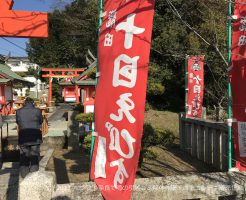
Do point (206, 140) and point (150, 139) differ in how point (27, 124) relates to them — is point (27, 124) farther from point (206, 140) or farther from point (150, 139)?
point (206, 140)

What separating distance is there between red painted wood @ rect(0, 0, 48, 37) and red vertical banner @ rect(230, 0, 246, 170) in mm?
2813

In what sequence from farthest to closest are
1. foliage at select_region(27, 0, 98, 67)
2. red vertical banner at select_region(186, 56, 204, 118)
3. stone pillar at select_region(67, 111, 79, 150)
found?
foliage at select_region(27, 0, 98, 67) → red vertical banner at select_region(186, 56, 204, 118) → stone pillar at select_region(67, 111, 79, 150)

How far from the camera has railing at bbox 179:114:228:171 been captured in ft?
25.3

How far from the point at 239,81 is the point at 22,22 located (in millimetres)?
3328

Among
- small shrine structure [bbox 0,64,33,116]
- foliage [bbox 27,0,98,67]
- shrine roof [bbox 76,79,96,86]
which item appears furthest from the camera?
foliage [bbox 27,0,98,67]

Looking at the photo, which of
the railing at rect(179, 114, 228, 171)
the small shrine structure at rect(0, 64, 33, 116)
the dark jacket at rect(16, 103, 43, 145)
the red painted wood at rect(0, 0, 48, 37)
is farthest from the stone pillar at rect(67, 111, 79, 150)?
the small shrine structure at rect(0, 64, 33, 116)

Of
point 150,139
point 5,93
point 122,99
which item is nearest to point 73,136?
point 150,139

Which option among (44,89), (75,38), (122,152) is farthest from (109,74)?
(44,89)

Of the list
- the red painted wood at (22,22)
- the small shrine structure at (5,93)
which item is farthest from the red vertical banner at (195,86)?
the small shrine structure at (5,93)

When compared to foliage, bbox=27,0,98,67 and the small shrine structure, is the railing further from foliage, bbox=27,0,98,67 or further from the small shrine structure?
foliage, bbox=27,0,98,67

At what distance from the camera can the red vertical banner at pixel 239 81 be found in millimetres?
3982

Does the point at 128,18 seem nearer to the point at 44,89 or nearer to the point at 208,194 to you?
the point at 208,194

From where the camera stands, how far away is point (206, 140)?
8.70 metres

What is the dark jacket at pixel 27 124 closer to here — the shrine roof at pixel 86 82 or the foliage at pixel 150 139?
the foliage at pixel 150 139
